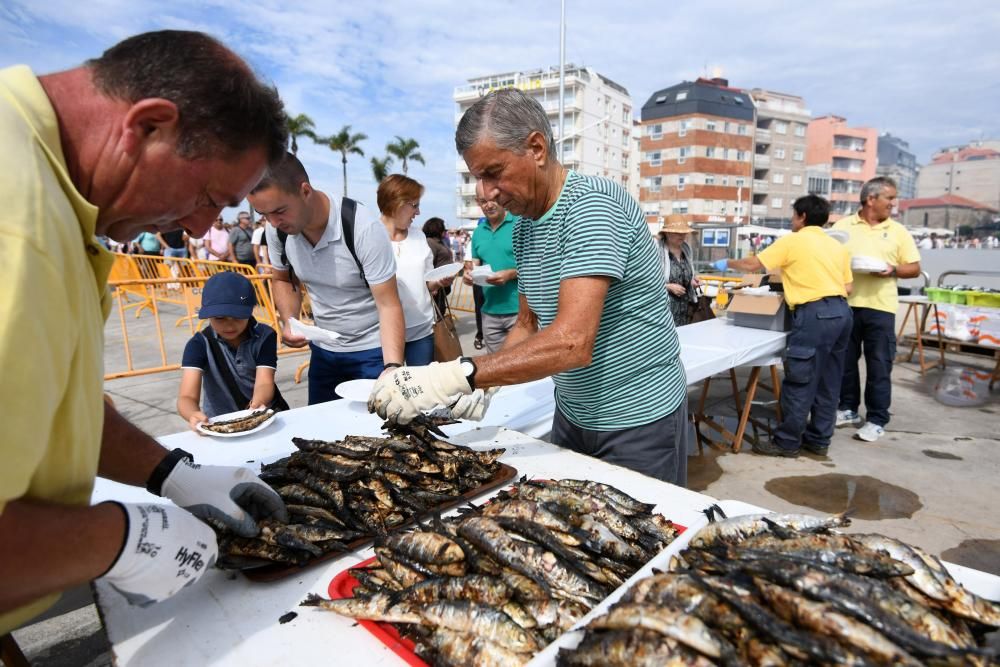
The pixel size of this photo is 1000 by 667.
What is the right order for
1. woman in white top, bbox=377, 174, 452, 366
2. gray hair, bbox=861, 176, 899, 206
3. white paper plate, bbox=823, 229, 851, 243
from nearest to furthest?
woman in white top, bbox=377, 174, 452, 366, gray hair, bbox=861, 176, 899, 206, white paper plate, bbox=823, 229, 851, 243

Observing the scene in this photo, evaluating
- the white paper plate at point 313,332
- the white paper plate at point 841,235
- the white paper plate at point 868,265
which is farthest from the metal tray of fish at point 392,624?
the white paper plate at point 841,235

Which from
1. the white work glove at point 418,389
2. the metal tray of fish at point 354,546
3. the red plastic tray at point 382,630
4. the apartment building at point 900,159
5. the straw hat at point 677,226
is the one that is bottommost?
the red plastic tray at point 382,630

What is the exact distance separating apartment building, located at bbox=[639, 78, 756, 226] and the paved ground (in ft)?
202

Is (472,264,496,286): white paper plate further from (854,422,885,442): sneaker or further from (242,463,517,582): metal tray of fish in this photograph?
(854,422,885,442): sneaker

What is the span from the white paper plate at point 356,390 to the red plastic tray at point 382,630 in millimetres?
1511

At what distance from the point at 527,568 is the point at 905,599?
86 centimetres

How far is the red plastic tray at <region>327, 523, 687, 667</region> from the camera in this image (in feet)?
4.22

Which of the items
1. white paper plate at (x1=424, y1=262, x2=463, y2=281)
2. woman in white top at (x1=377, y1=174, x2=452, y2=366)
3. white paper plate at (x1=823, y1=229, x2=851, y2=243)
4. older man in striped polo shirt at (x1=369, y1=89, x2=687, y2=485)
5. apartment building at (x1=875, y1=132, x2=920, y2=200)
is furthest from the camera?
apartment building at (x1=875, y1=132, x2=920, y2=200)

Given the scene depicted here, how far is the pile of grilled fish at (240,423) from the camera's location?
287 centimetres

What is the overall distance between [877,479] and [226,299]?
6073mm

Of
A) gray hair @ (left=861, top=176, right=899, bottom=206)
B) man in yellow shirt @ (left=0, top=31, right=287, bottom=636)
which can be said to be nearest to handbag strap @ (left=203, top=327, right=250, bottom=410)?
man in yellow shirt @ (left=0, top=31, right=287, bottom=636)

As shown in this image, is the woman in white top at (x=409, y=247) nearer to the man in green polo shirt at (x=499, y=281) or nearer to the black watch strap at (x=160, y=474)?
the man in green polo shirt at (x=499, y=281)

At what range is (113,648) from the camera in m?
1.34

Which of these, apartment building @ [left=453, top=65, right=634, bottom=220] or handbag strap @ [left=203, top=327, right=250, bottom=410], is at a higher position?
apartment building @ [left=453, top=65, right=634, bottom=220]
